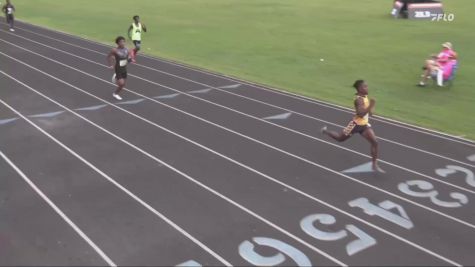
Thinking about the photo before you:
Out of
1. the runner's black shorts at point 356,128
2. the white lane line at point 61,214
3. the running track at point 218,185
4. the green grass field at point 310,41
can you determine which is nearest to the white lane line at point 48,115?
the running track at point 218,185

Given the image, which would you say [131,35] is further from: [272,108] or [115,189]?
[115,189]

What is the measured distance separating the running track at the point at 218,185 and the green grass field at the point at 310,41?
2128 mm

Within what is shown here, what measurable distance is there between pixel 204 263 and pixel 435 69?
11589 millimetres

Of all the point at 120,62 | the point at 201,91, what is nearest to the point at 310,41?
the point at 201,91

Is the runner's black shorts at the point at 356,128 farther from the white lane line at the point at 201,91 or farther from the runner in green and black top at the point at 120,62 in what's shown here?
the runner in green and black top at the point at 120,62

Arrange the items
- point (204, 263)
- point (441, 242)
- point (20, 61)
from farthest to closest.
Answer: point (20, 61), point (441, 242), point (204, 263)

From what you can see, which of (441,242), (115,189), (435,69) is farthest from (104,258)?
(435,69)

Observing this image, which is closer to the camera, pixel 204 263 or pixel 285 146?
pixel 204 263

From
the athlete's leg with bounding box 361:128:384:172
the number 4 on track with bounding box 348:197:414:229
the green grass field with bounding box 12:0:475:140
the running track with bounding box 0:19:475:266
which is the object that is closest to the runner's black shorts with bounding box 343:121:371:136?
the athlete's leg with bounding box 361:128:384:172

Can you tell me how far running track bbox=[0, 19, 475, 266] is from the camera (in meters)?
6.96

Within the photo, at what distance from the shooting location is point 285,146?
35.7 feet

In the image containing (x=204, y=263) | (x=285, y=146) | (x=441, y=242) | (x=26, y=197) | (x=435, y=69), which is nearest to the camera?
(x=204, y=263)

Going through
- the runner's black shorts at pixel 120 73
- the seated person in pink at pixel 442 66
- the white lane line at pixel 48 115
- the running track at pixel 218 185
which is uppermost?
the runner's black shorts at pixel 120 73

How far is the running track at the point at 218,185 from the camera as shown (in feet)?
22.8
